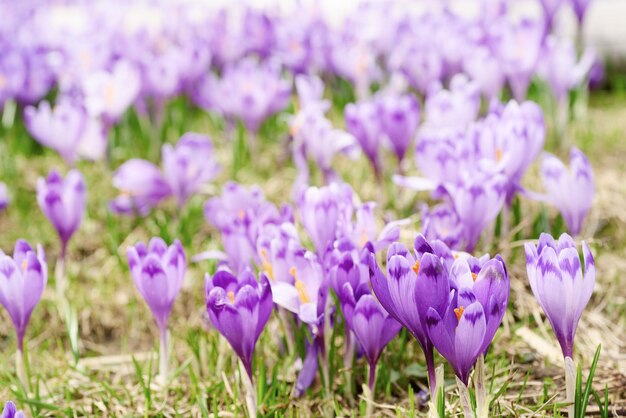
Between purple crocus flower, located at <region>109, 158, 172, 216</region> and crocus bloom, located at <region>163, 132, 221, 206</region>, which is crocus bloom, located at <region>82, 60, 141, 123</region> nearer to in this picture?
purple crocus flower, located at <region>109, 158, 172, 216</region>

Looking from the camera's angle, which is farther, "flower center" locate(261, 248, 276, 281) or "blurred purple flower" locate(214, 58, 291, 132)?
"blurred purple flower" locate(214, 58, 291, 132)

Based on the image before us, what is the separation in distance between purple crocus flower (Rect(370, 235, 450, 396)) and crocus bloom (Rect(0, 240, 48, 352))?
2.72ft

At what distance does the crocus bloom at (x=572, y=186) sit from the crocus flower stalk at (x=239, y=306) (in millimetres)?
902

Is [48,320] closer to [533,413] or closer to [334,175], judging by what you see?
[334,175]

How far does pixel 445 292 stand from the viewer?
146 cm

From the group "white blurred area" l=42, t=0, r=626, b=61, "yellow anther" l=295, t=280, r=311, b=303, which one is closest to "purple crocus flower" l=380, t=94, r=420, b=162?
"yellow anther" l=295, t=280, r=311, b=303

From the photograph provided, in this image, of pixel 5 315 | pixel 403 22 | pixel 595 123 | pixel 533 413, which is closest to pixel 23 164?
pixel 5 315

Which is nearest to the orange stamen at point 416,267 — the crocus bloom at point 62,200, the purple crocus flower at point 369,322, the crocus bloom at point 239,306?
the purple crocus flower at point 369,322

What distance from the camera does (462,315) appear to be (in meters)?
1.43

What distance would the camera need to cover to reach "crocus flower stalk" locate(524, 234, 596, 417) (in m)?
1.49

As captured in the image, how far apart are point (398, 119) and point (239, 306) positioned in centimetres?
132

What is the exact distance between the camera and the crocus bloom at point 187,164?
286cm

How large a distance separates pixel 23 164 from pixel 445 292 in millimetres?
2895

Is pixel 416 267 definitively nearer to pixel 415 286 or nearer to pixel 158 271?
pixel 415 286
